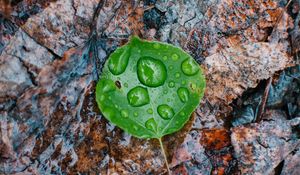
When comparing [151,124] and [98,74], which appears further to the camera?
[98,74]

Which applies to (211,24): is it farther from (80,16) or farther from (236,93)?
(80,16)

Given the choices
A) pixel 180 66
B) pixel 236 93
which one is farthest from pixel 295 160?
pixel 180 66

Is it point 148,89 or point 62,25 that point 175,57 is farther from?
point 62,25

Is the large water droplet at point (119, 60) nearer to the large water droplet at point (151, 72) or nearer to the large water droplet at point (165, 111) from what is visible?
the large water droplet at point (151, 72)

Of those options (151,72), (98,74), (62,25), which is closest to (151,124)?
(151,72)

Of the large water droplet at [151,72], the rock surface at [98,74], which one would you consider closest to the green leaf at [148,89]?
the large water droplet at [151,72]

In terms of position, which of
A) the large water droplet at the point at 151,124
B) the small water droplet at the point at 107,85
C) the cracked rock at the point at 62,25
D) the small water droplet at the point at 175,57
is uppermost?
the cracked rock at the point at 62,25

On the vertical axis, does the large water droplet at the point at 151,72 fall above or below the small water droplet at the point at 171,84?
above
